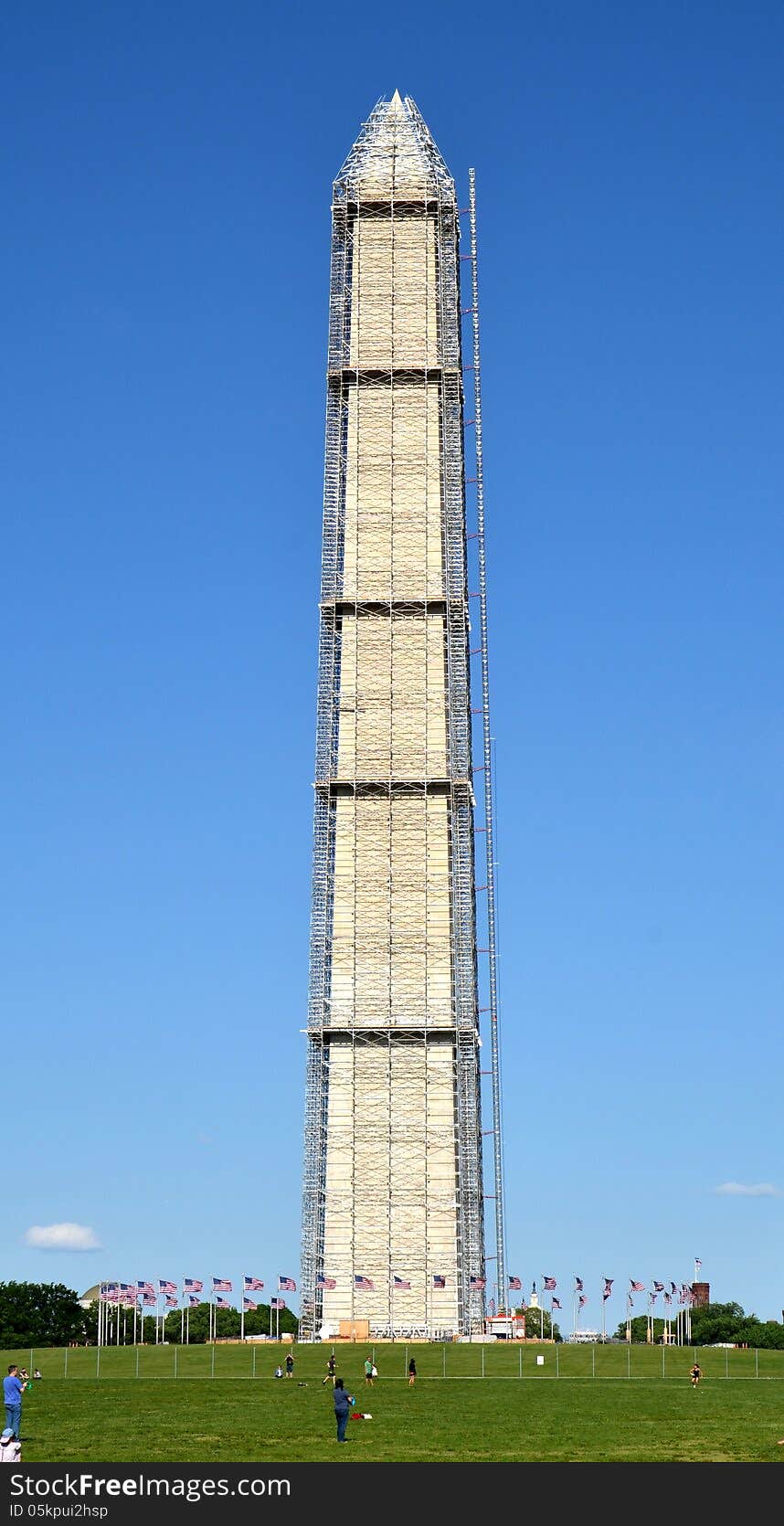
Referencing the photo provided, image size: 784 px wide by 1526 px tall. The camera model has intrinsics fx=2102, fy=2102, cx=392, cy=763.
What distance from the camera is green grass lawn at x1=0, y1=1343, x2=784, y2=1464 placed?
1446 inches

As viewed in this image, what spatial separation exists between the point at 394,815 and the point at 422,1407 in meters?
55.4

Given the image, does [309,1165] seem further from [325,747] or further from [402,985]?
[325,747]

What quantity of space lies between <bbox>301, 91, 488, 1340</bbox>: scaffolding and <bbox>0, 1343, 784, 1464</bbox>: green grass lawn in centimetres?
1745

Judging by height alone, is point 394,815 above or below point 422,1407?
above

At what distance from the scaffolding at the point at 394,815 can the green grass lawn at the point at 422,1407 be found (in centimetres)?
1745

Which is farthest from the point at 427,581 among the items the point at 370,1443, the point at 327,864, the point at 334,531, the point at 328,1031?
the point at 370,1443

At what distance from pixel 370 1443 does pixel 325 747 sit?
6721 cm

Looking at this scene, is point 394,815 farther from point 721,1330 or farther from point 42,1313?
point 721,1330

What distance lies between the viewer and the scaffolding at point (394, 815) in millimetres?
97688

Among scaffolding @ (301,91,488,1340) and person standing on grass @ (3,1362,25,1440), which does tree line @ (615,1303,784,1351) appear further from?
person standing on grass @ (3,1362,25,1440)

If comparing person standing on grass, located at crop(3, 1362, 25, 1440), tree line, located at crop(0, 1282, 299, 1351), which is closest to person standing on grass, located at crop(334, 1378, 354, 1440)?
person standing on grass, located at crop(3, 1362, 25, 1440)

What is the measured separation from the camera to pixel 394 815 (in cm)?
10275

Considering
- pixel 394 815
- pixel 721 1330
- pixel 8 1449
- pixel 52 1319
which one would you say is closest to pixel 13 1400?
pixel 8 1449

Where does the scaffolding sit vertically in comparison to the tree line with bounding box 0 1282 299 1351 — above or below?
above
